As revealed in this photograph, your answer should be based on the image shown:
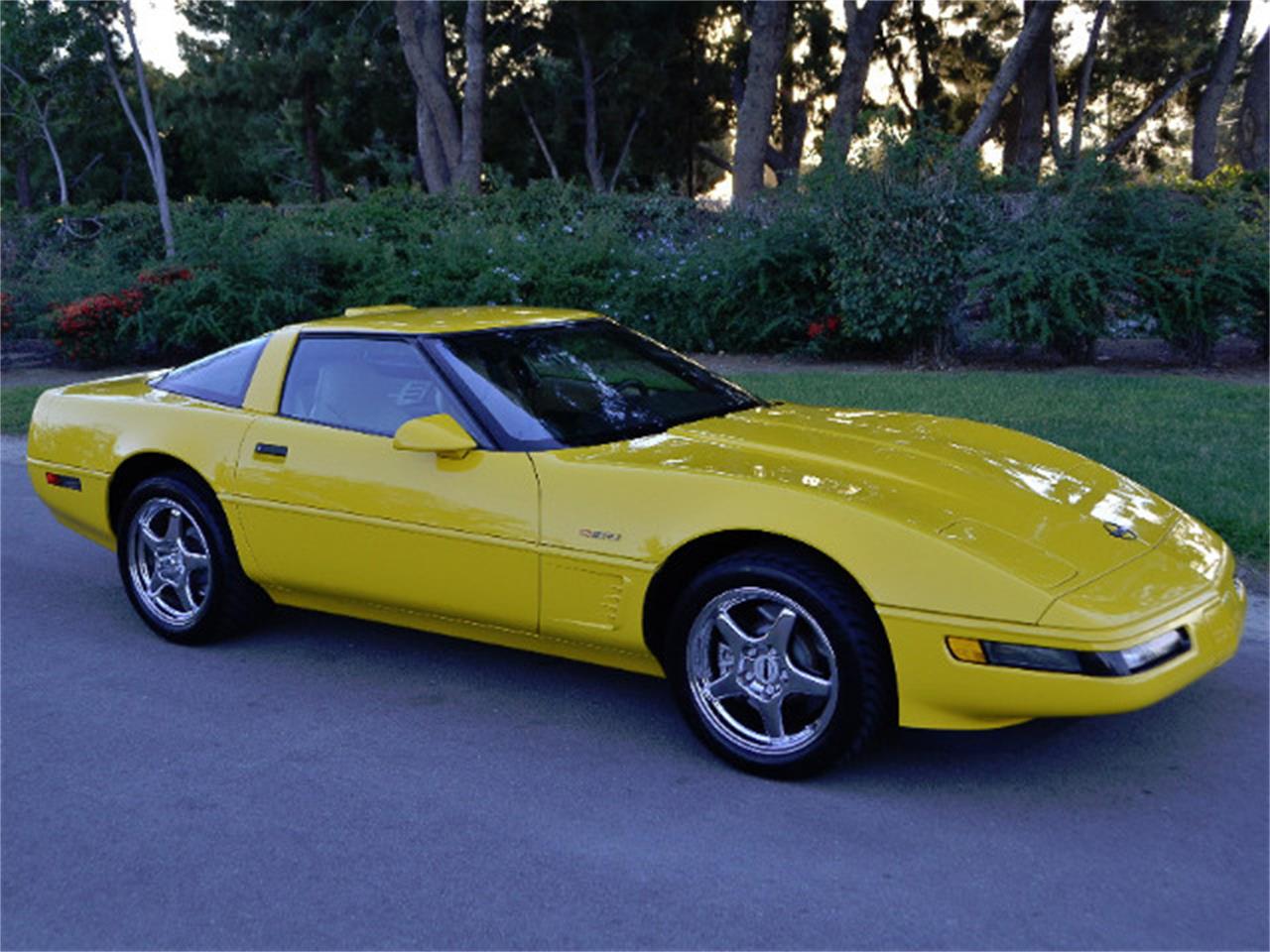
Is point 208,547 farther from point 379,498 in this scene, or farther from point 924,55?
point 924,55

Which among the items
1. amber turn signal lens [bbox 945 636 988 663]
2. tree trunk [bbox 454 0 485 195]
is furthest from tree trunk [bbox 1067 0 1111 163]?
amber turn signal lens [bbox 945 636 988 663]

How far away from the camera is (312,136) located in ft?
126

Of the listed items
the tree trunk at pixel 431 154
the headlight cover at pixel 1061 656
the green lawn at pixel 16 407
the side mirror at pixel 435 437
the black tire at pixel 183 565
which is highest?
the tree trunk at pixel 431 154

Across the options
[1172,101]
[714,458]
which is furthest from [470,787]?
[1172,101]

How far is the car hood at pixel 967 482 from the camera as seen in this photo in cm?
372

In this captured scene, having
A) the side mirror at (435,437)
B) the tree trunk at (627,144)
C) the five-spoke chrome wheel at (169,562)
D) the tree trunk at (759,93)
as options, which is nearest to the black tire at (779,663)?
the side mirror at (435,437)

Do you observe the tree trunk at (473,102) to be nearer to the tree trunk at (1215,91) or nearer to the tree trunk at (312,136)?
the tree trunk at (312,136)

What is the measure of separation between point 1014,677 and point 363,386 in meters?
2.67

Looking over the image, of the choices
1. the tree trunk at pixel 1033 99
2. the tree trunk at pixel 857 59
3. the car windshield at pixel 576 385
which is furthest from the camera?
the tree trunk at pixel 1033 99

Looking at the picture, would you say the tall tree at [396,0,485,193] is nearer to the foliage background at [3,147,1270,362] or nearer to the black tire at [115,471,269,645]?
the foliage background at [3,147,1270,362]

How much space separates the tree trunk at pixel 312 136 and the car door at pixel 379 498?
33855 mm

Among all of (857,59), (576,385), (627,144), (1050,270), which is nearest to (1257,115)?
(857,59)

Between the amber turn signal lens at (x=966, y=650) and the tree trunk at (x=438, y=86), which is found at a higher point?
the tree trunk at (x=438, y=86)

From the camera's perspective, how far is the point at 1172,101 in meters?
41.3
